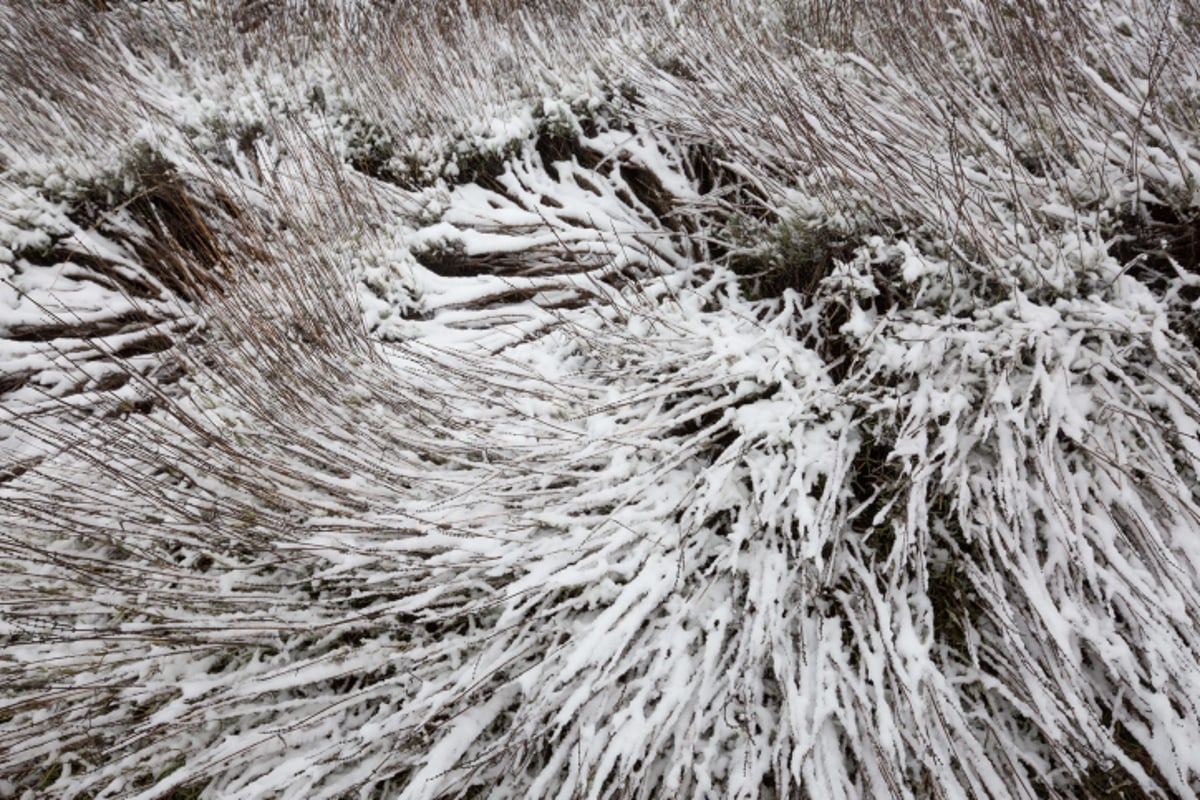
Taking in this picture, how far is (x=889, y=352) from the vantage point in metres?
2.01

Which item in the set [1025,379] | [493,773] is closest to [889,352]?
[1025,379]

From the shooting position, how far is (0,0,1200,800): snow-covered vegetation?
5.20ft

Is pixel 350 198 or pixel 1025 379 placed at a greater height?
pixel 350 198

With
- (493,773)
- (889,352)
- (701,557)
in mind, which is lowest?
(493,773)

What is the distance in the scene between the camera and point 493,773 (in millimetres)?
1668

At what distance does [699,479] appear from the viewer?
6.26 feet

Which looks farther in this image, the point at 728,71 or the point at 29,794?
the point at 728,71

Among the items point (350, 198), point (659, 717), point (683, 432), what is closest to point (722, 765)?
point (659, 717)

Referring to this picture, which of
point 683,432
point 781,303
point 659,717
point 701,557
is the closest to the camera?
point 659,717

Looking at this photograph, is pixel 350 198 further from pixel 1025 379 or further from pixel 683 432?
pixel 1025 379

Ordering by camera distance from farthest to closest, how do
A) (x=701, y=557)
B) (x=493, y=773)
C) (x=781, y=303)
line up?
(x=781, y=303) < (x=701, y=557) < (x=493, y=773)

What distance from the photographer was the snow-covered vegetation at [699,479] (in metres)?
1.59

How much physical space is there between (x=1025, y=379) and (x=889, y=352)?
390 mm

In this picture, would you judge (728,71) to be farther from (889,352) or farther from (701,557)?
(701,557)
